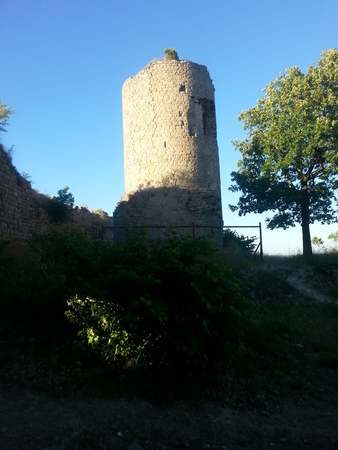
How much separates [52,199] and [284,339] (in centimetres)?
1126

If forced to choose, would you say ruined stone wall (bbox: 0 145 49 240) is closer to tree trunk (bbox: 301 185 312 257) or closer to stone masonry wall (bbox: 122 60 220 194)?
stone masonry wall (bbox: 122 60 220 194)

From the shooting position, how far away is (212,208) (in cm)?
1525

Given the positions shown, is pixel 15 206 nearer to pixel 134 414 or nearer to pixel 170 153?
pixel 170 153

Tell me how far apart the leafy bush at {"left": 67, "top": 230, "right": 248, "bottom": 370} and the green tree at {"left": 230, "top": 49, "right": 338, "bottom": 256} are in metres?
12.4

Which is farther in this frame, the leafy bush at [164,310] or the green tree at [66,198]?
the green tree at [66,198]

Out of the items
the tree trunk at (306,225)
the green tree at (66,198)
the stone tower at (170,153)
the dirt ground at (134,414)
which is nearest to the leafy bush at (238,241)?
the stone tower at (170,153)

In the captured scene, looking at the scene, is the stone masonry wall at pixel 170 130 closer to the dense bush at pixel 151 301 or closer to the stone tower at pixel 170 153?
the stone tower at pixel 170 153

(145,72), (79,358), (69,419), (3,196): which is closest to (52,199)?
(3,196)

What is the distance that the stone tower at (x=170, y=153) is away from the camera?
1510cm

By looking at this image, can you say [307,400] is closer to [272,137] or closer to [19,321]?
[19,321]

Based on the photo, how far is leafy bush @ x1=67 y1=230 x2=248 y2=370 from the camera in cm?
536

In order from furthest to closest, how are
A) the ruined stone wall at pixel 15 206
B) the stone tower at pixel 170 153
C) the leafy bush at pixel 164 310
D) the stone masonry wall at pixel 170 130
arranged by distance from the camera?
the stone masonry wall at pixel 170 130 < the stone tower at pixel 170 153 < the ruined stone wall at pixel 15 206 < the leafy bush at pixel 164 310

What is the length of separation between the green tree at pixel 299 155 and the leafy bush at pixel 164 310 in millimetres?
12383

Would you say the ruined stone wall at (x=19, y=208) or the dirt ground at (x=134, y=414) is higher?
the ruined stone wall at (x=19, y=208)
